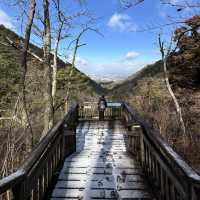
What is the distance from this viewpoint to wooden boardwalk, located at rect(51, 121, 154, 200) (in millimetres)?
4203

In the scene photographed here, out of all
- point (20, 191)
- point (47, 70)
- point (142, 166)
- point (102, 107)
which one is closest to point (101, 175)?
point (142, 166)

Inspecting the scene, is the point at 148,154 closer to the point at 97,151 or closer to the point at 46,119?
the point at 97,151

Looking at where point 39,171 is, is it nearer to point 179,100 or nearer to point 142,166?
point 142,166

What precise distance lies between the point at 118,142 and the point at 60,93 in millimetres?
18664

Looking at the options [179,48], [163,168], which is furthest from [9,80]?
[163,168]

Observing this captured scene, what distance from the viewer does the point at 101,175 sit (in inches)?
197

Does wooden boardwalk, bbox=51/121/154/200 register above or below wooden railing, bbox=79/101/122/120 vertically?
below

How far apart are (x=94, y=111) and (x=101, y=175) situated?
8.23 meters

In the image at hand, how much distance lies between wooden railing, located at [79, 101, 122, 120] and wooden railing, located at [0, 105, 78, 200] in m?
6.62

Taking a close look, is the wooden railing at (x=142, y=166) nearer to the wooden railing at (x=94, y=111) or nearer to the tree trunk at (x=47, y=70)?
the tree trunk at (x=47, y=70)

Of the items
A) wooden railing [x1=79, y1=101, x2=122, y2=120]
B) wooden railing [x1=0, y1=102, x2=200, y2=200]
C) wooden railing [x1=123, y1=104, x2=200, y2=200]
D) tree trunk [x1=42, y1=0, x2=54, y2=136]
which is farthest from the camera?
wooden railing [x1=79, y1=101, x2=122, y2=120]

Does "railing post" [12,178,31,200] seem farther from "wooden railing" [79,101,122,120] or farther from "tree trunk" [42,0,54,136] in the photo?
"wooden railing" [79,101,122,120]

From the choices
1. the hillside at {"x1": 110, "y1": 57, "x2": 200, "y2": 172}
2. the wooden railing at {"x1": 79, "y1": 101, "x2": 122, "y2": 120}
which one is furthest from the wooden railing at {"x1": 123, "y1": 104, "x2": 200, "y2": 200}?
the hillside at {"x1": 110, "y1": 57, "x2": 200, "y2": 172}

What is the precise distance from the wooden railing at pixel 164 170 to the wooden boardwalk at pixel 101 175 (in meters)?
0.24
